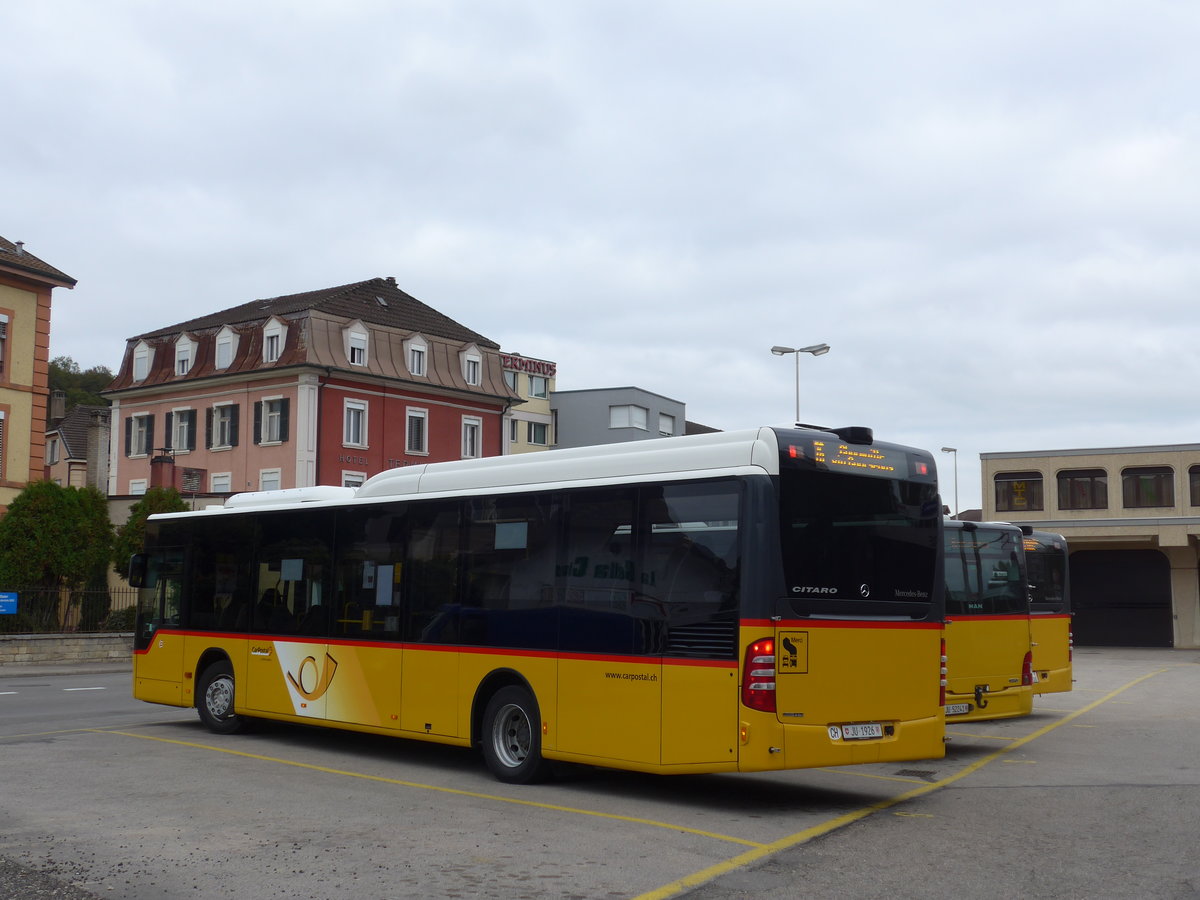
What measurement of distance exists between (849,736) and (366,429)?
154 feet

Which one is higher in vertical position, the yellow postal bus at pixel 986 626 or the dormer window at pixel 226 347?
the dormer window at pixel 226 347

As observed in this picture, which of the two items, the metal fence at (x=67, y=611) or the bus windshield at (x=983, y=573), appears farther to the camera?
the metal fence at (x=67, y=611)

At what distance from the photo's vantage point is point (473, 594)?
41.8 ft

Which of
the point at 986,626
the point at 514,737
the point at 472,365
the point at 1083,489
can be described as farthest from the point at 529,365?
the point at 514,737

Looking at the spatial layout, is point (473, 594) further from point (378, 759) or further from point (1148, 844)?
point (1148, 844)

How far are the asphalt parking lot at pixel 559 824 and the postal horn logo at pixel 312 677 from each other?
2.17 ft

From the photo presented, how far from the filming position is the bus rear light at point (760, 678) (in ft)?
33.6

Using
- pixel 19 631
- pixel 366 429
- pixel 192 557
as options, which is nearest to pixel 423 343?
pixel 366 429

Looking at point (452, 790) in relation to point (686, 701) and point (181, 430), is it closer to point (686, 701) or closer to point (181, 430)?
point (686, 701)

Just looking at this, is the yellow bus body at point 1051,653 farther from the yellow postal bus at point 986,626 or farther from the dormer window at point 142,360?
the dormer window at point 142,360

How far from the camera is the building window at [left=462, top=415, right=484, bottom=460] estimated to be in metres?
61.2

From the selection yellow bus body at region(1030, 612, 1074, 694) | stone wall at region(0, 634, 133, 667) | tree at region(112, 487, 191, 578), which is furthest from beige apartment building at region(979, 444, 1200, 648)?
stone wall at region(0, 634, 133, 667)

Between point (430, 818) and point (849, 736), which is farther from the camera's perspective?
point (849, 736)

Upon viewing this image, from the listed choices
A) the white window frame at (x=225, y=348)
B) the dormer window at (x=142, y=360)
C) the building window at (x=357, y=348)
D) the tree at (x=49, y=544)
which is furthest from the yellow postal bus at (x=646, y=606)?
the dormer window at (x=142, y=360)
